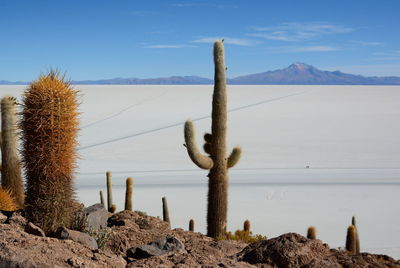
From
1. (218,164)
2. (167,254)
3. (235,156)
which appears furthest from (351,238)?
(167,254)

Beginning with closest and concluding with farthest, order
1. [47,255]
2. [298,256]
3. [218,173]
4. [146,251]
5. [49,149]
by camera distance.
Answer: [47,255] < [298,256] < [146,251] < [49,149] < [218,173]

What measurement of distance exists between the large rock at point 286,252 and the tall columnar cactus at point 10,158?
6.94m

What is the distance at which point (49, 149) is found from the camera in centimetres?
745

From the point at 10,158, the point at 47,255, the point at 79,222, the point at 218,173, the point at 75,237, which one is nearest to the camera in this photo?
the point at 47,255

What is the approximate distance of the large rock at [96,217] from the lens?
8.11 m

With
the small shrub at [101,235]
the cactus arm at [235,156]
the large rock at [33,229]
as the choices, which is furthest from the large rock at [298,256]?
the cactus arm at [235,156]

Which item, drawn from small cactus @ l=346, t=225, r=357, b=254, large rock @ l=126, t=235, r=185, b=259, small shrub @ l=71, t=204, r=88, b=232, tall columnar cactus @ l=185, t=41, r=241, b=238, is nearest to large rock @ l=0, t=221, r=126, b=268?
large rock @ l=126, t=235, r=185, b=259

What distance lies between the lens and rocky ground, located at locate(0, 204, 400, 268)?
5.05 metres

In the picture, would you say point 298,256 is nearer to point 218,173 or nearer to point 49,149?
point 49,149

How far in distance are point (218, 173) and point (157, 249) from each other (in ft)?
14.7

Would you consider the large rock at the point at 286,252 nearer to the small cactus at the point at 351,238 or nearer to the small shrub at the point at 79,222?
the small shrub at the point at 79,222

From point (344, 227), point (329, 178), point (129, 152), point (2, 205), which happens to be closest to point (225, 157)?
point (2, 205)

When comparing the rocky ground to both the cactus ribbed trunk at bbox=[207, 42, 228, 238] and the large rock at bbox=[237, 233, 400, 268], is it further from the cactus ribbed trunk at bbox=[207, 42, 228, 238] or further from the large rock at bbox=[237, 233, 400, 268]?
the cactus ribbed trunk at bbox=[207, 42, 228, 238]

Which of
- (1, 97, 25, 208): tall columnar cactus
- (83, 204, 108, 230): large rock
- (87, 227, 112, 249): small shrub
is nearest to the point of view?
(87, 227, 112, 249): small shrub
